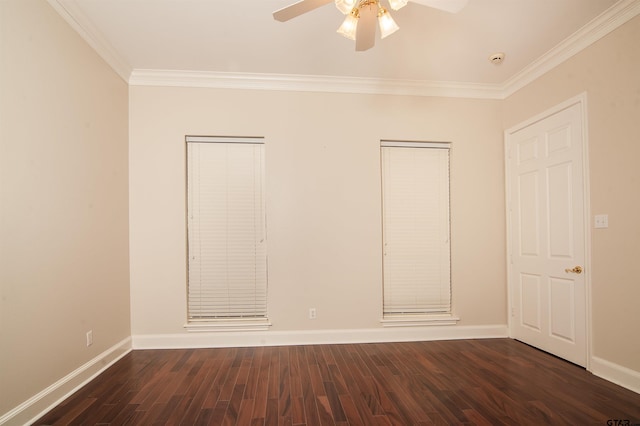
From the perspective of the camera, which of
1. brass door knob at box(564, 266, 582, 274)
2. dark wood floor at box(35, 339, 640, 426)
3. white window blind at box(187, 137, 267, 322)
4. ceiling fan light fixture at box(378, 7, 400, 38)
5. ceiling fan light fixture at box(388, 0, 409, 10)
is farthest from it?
white window blind at box(187, 137, 267, 322)

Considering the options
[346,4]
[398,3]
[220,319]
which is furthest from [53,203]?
[398,3]

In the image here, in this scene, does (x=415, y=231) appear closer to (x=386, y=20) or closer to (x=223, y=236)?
(x=223, y=236)

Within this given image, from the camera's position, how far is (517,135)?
3.53 metres

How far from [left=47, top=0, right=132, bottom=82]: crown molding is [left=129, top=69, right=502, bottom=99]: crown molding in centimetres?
20

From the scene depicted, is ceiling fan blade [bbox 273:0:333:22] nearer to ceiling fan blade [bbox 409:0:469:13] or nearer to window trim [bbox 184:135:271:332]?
ceiling fan blade [bbox 409:0:469:13]

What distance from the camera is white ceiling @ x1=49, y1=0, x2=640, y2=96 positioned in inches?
95.1

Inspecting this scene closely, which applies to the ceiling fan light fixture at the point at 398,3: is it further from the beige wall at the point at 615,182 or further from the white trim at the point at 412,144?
the beige wall at the point at 615,182

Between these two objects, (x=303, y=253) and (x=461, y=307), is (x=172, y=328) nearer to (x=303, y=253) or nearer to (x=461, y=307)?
(x=303, y=253)

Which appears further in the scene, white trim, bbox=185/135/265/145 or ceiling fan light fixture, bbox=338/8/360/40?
white trim, bbox=185/135/265/145

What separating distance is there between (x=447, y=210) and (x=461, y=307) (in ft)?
3.87

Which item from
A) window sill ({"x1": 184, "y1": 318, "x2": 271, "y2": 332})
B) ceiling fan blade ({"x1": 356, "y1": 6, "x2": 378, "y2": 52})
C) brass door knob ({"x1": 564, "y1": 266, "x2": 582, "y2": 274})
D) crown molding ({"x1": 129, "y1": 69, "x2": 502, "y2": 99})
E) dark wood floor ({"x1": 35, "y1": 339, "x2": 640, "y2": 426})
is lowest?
dark wood floor ({"x1": 35, "y1": 339, "x2": 640, "y2": 426})

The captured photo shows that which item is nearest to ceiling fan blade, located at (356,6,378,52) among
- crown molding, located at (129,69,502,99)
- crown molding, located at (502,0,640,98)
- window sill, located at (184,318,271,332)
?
crown molding, located at (129,69,502,99)

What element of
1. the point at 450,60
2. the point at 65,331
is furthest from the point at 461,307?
the point at 65,331

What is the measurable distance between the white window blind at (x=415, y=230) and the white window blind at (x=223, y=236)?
4.99 feet
